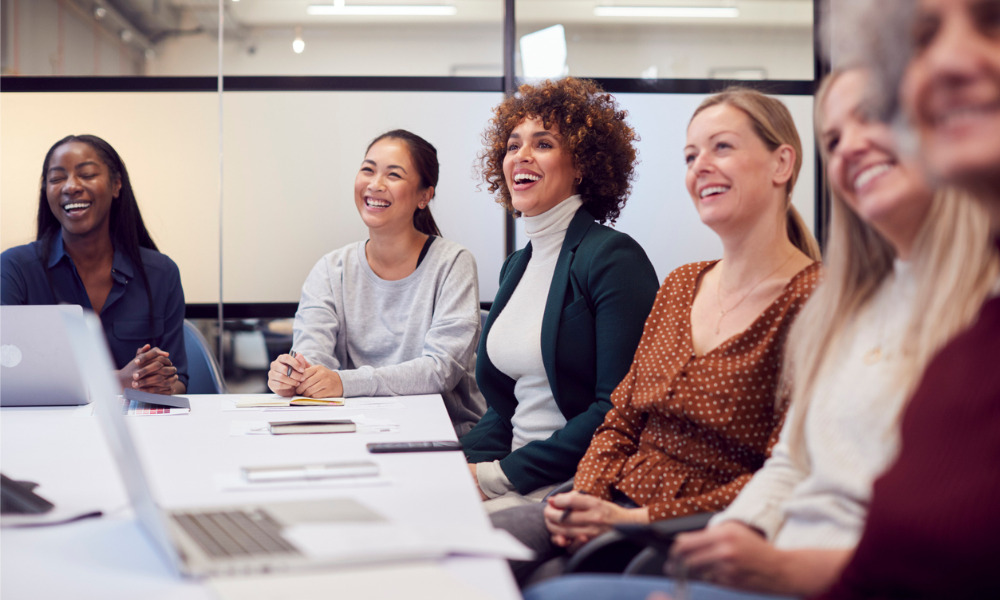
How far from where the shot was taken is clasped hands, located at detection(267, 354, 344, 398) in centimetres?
236

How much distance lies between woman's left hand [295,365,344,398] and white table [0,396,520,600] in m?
0.11

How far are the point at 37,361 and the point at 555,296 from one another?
4.34ft

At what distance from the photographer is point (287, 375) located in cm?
238

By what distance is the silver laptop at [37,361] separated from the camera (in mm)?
1997

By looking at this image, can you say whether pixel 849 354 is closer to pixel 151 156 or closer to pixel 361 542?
pixel 361 542

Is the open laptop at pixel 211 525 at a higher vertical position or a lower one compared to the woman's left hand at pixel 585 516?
higher

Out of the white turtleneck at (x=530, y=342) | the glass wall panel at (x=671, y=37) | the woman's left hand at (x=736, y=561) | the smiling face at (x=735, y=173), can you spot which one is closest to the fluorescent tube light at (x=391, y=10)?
the glass wall panel at (x=671, y=37)

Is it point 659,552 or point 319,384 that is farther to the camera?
point 319,384

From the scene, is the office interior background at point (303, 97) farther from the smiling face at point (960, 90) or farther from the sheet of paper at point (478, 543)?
the smiling face at point (960, 90)

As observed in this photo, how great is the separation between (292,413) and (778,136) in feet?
4.42

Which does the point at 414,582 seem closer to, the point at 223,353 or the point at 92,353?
the point at 92,353

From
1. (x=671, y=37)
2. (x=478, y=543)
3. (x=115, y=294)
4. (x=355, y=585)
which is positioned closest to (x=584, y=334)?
(x=478, y=543)

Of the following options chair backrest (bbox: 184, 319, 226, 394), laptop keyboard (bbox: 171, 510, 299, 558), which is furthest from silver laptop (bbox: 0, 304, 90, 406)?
laptop keyboard (bbox: 171, 510, 299, 558)

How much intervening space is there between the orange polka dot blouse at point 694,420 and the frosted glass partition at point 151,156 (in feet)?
8.30
